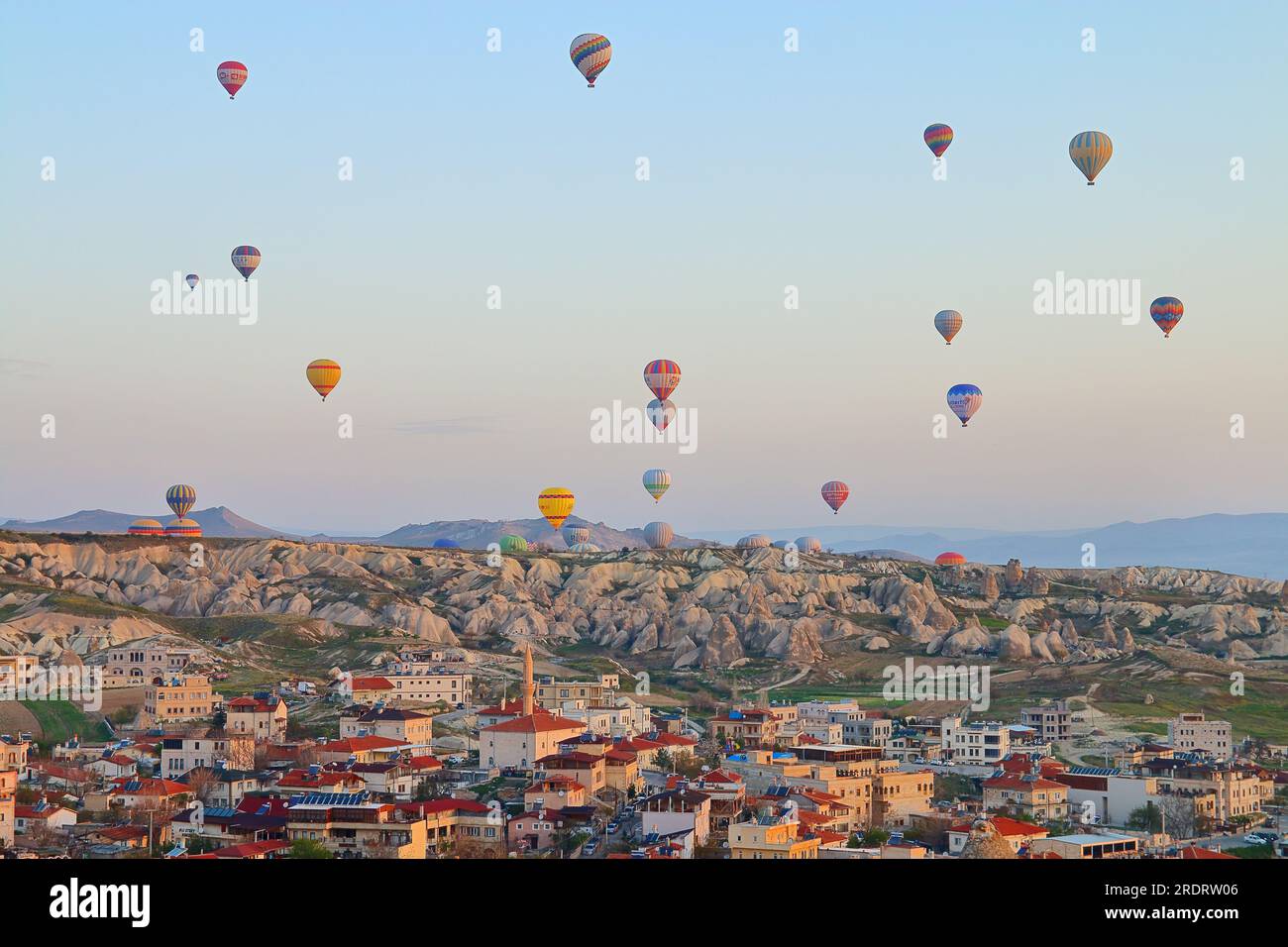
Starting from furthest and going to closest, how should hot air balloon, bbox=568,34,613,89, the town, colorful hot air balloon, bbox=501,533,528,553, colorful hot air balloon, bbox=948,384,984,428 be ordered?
colorful hot air balloon, bbox=501,533,528,553
colorful hot air balloon, bbox=948,384,984,428
hot air balloon, bbox=568,34,613,89
the town

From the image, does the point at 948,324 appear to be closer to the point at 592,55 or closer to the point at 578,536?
the point at 592,55

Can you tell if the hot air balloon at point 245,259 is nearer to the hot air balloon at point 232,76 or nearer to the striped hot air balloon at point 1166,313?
the hot air balloon at point 232,76

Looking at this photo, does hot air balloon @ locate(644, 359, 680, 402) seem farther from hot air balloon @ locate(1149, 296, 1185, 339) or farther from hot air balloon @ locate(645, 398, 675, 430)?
hot air balloon @ locate(1149, 296, 1185, 339)

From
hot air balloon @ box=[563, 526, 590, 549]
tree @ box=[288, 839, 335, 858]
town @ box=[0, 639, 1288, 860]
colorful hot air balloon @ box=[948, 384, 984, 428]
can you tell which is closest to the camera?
tree @ box=[288, 839, 335, 858]

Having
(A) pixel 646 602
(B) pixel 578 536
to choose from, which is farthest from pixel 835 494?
(B) pixel 578 536

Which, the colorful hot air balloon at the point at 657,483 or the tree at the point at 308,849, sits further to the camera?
the colorful hot air balloon at the point at 657,483

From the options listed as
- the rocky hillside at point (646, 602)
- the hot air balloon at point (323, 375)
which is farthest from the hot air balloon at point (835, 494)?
the hot air balloon at point (323, 375)

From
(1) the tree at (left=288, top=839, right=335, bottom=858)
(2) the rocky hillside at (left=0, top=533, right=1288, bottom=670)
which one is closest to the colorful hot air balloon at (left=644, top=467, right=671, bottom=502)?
(2) the rocky hillside at (left=0, top=533, right=1288, bottom=670)
